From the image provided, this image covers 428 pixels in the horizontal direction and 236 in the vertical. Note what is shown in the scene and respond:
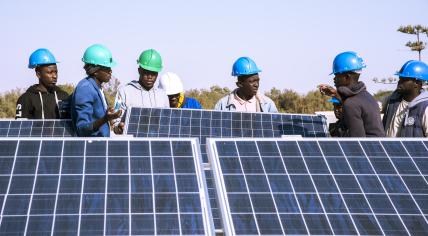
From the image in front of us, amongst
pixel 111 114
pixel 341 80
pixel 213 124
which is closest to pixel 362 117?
pixel 341 80

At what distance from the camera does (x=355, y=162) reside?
5652 mm

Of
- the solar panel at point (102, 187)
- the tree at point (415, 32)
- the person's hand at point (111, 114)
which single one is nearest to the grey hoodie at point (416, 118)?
the person's hand at point (111, 114)

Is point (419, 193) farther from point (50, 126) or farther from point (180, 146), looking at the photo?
point (50, 126)

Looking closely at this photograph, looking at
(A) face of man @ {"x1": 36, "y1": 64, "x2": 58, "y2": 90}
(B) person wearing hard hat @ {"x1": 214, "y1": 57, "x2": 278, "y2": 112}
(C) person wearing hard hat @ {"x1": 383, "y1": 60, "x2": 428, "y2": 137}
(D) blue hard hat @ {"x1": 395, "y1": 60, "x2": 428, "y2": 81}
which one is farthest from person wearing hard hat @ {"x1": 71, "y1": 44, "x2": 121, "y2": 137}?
(D) blue hard hat @ {"x1": 395, "y1": 60, "x2": 428, "y2": 81}

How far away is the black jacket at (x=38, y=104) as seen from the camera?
9.25 m

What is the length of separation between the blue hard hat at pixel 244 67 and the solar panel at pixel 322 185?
436cm

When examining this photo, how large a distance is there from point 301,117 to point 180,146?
437 centimetres

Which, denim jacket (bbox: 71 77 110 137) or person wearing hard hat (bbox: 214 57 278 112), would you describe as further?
person wearing hard hat (bbox: 214 57 278 112)

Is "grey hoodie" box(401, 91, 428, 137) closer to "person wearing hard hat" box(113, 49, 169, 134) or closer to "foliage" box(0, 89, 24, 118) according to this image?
"person wearing hard hat" box(113, 49, 169, 134)

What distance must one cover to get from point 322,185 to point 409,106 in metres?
3.75

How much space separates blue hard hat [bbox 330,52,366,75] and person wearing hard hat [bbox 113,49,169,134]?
8.42ft

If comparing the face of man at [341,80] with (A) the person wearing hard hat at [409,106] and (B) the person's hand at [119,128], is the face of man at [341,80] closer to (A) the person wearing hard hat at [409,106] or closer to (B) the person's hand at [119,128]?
(A) the person wearing hard hat at [409,106]

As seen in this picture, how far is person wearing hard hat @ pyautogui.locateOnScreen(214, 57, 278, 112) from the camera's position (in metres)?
10.2

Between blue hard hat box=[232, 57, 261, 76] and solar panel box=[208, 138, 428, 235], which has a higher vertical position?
blue hard hat box=[232, 57, 261, 76]
